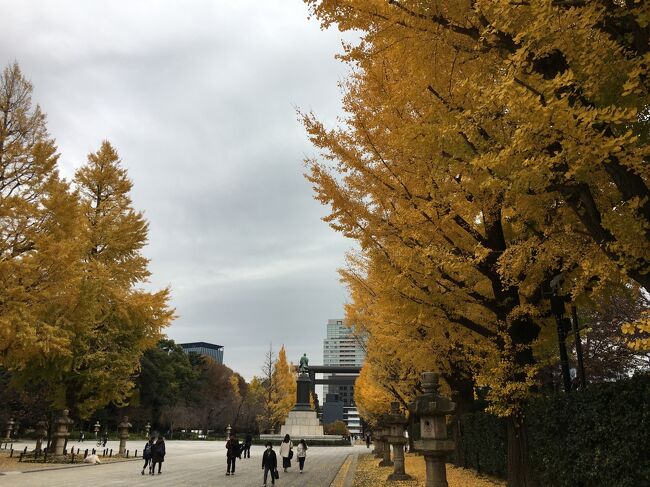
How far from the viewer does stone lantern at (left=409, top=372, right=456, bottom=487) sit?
750cm

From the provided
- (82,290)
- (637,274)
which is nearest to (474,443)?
(637,274)

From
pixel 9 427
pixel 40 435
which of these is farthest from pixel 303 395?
pixel 40 435

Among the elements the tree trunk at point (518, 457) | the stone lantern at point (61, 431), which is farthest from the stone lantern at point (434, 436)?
the stone lantern at point (61, 431)

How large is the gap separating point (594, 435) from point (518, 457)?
172 cm

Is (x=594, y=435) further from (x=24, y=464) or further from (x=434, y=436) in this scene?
(x=24, y=464)

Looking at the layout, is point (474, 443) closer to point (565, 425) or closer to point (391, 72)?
point (565, 425)

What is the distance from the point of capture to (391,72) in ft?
24.1

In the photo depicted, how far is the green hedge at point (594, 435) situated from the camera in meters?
5.55

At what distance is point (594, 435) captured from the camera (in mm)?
6637

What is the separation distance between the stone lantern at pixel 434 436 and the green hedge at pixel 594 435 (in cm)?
179

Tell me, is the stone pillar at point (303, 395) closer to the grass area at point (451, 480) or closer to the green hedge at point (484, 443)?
the grass area at point (451, 480)

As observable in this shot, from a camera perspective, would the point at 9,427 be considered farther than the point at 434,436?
Yes

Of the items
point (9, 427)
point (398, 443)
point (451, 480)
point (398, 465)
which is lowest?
point (9, 427)

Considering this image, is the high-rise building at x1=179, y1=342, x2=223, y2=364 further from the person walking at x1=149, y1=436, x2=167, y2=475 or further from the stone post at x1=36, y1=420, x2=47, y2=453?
the person walking at x1=149, y1=436, x2=167, y2=475
